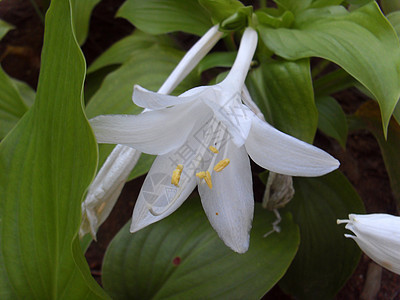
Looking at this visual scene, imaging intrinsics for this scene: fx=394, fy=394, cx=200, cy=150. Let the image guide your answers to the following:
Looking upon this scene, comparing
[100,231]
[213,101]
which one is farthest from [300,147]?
[100,231]

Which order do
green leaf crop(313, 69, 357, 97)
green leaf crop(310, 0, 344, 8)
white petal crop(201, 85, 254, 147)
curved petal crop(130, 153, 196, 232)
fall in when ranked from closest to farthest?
1. white petal crop(201, 85, 254, 147)
2. curved petal crop(130, 153, 196, 232)
3. green leaf crop(310, 0, 344, 8)
4. green leaf crop(313, 69, 357, 97)

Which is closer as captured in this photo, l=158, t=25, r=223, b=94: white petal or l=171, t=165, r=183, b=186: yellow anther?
l=171, t=165, r=183, b=186: yellow anther

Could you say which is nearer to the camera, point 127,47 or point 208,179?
point 208,179

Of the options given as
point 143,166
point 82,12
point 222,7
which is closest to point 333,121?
point 222,7

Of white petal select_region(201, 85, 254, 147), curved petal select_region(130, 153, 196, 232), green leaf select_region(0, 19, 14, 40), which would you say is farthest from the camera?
green leaf select_region(0, 19, 14, 40)

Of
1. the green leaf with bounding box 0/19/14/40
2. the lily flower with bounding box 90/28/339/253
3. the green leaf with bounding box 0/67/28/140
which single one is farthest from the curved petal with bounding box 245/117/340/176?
the green leaf with bounding box 0/19/14/40

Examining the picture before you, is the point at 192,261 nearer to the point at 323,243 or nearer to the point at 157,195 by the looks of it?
the point at 157,195

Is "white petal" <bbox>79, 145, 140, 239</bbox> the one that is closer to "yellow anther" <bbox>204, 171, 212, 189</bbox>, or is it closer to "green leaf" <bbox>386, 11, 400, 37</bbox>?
"yellow anther" <bbox>204, 171, 212, 189</bbox>
